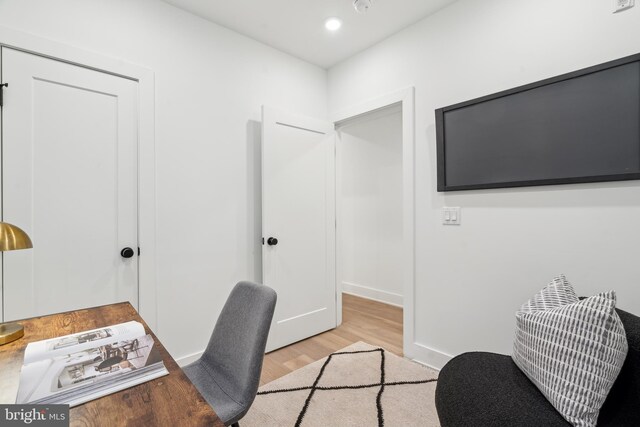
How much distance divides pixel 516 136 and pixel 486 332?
51.4 inches

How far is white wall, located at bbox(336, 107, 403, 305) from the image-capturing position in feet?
13.5

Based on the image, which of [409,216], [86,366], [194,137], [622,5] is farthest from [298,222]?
[622,5]

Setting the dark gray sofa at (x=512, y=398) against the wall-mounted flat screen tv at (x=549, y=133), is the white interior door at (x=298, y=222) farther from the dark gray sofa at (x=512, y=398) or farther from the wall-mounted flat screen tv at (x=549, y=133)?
the dark gray sofa at (x=512, y=398)

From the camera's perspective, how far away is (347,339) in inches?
115

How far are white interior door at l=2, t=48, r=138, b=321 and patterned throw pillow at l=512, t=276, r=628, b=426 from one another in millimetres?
2324

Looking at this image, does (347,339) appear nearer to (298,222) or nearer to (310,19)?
(298,222)

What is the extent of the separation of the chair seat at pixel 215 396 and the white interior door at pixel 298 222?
122 centimetres

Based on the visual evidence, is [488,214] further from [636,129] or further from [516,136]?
[636,129]

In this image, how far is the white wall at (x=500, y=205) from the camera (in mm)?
1608

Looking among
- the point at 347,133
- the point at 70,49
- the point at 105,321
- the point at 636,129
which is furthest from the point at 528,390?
the point at 347,133

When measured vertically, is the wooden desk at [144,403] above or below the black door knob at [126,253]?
below

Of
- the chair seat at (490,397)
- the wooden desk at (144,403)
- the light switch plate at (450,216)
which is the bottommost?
the chair seat at (490,397)

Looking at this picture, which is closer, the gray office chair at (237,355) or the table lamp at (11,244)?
the table lamp at (11,244)

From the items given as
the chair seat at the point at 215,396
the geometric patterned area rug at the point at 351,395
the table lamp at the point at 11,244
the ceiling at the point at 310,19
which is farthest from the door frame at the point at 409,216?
the table lamp at the point at 11,244
